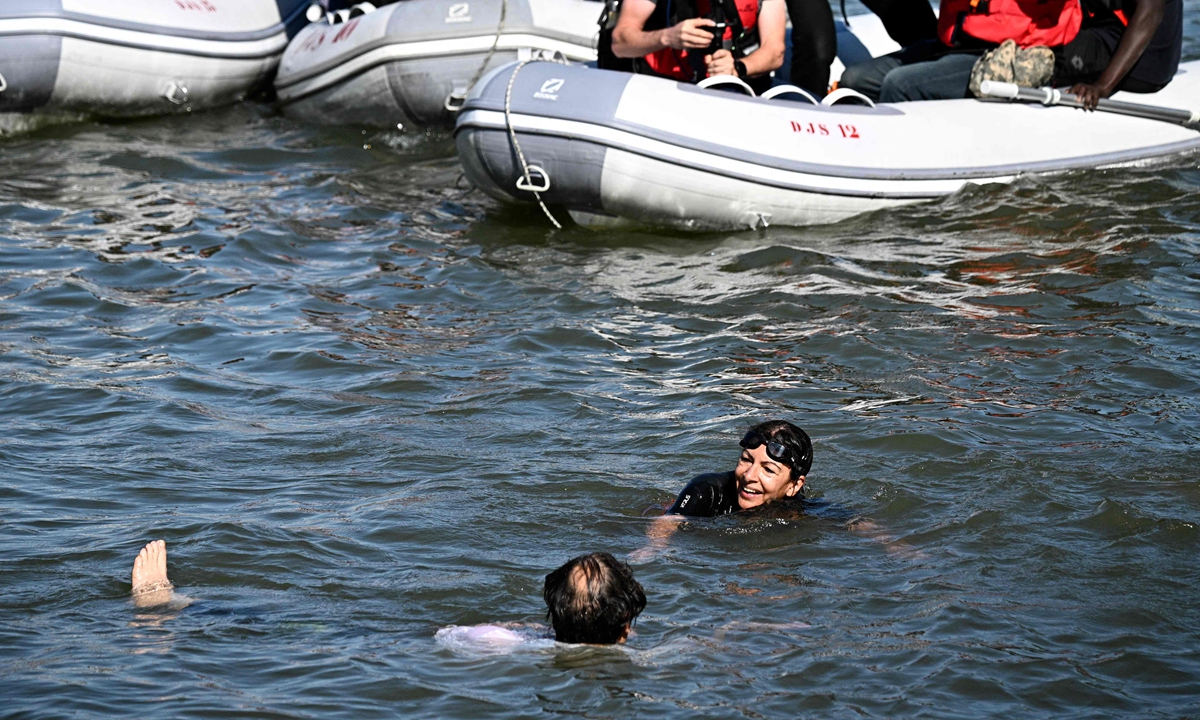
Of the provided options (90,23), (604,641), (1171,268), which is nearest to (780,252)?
(1171,268)

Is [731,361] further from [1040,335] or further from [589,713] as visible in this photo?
[589,713]

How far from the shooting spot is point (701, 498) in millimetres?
4746

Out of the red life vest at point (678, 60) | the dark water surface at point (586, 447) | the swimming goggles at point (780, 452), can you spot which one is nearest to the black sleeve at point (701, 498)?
the dark water surface at point (586, 447)

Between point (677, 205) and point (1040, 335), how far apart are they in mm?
2354

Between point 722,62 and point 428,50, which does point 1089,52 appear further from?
point 428,50

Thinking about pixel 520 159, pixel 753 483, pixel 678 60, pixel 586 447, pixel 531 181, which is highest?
pixel 678 60

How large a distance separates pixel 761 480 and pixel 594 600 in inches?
46.1

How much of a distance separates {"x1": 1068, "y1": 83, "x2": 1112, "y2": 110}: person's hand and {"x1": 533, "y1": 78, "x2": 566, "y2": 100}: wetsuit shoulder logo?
3.06 m

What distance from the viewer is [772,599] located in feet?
13.9

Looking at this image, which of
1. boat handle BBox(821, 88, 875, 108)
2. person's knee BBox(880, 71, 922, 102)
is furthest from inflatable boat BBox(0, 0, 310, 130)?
person's knee BBox(880, 71, 922, 102)

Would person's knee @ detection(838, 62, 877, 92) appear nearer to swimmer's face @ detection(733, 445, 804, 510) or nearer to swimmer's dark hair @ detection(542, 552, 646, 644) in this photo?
swimmer's face @ detection(733, 445, 804, 510)

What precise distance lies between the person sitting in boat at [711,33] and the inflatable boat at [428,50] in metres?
1.92

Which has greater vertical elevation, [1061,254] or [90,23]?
[90,23]

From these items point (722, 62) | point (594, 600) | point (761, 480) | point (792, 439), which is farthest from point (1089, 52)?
point (594, 600)
